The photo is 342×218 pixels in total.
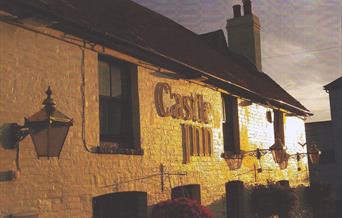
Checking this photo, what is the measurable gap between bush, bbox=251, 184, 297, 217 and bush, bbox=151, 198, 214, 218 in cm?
513

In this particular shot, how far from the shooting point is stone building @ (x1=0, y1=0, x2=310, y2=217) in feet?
24.2

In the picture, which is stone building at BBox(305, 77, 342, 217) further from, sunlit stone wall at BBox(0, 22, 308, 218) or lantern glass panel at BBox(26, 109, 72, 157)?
lantern glass panel at BBox(26, 109, 72, 157)

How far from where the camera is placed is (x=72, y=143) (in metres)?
8.21

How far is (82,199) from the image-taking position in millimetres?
8258

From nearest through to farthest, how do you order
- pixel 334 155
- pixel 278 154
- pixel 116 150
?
pixel 116 150 < pixel 278 154 < pixel 334 155

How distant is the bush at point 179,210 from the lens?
9.42 m

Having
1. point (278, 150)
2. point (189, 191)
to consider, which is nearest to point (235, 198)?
point (278, 150)

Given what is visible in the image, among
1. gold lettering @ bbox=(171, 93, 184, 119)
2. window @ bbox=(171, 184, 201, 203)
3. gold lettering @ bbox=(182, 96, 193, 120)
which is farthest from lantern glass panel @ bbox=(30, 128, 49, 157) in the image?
gold lettering @ bbox=(182, 96, 193, 120)

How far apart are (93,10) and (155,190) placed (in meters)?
3.65

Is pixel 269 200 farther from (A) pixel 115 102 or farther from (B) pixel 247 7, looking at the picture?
(B) pixel 247 7

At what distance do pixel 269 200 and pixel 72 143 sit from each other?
25.7 feet

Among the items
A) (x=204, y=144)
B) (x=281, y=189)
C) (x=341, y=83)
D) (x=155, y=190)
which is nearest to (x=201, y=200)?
(x=204, y=144)

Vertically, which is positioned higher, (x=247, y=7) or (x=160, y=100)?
(x=247, y=7)

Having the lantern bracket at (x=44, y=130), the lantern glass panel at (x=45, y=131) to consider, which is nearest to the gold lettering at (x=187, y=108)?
the lantern bracket at (x=44, y=130)
